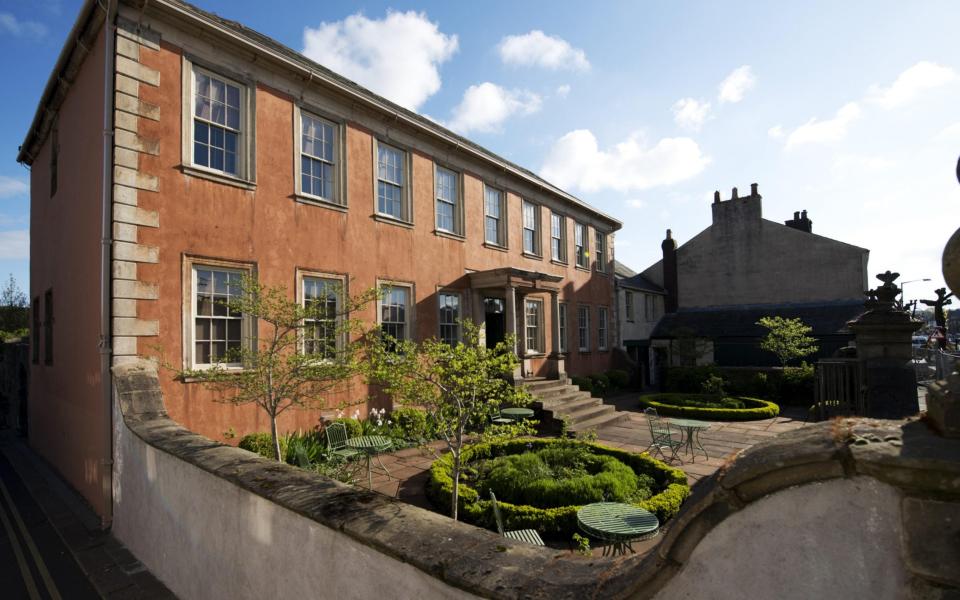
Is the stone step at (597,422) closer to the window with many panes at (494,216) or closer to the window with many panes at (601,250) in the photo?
the window with many panes at (494,216)

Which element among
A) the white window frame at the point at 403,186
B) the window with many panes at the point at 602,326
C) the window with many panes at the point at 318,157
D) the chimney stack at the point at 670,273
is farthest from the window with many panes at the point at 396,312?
the chimney stack at the point at 670,273

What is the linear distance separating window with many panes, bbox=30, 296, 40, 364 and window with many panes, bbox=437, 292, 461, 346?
10438 millimetres

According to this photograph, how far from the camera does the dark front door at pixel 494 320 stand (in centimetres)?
1610

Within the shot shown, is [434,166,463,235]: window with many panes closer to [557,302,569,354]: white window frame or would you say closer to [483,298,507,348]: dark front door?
[483,298,507,348]: dark front door

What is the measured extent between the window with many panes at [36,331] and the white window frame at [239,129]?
25.0 feet

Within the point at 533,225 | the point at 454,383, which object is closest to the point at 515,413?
the point at 454,383

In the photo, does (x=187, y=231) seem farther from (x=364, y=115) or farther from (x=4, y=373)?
(x=4, y=373)

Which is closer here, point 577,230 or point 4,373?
point 4,373

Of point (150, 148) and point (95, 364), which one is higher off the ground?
point (150, 148)

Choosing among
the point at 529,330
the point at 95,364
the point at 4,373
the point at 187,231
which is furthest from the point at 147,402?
the point at 4,373

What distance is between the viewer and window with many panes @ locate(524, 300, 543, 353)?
57.6 feet

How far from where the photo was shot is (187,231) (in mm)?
9055

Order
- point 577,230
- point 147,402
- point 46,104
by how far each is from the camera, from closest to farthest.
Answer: point 147,402 → point 46,104 → point 577,230

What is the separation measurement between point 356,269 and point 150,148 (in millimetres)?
4695
